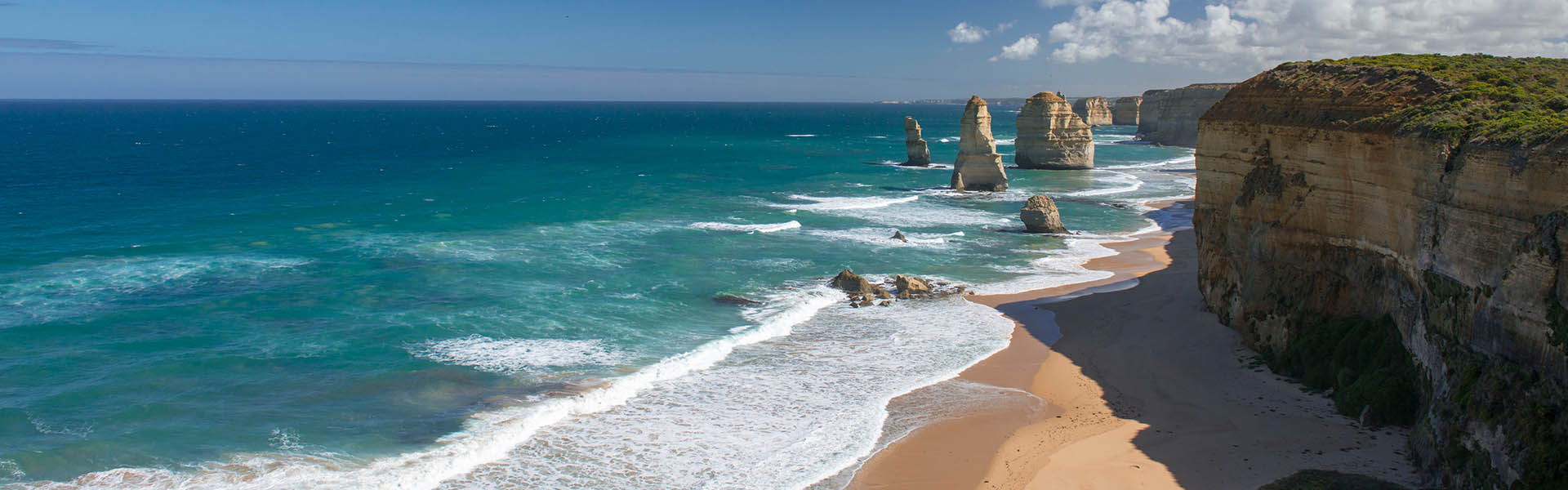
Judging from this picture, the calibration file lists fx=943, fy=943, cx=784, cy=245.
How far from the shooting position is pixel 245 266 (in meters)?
32.2

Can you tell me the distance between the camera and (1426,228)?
14.7 metres

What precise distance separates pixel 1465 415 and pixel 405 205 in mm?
46159

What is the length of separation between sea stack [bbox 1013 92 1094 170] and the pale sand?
49.9m

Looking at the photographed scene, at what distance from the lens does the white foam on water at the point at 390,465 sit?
15.3m

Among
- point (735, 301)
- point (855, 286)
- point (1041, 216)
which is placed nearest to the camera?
point (735, 301)

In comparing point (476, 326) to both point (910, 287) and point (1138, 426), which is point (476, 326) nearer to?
point (910, 287)

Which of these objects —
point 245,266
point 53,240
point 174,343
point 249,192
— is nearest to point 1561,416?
point 174,343

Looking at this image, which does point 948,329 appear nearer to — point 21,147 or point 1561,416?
point 1561,416

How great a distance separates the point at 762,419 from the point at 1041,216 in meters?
26.2

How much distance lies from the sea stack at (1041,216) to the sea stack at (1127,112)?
4678 inches

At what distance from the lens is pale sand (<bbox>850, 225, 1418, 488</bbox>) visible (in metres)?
14.9

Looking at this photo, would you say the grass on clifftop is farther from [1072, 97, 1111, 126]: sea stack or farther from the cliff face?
[1072, 97, 1111, 126]: sea stack

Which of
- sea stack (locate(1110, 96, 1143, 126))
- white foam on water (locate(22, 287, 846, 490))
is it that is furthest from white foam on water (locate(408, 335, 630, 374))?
sea stack (locate(1110, 96, 1143, 126))

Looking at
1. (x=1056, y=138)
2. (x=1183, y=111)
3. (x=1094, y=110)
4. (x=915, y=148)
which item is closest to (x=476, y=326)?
(x=1056, y=138)
